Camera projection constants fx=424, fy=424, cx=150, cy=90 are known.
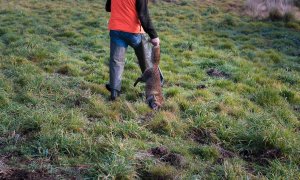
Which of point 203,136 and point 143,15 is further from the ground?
point 143,15

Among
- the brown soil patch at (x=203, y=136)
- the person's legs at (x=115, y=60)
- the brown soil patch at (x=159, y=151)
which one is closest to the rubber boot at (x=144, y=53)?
the person's legs at (x=115, y=60)

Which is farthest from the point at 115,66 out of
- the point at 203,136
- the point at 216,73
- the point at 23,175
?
the point at 23,175

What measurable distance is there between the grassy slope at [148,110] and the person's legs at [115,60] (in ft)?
0.86

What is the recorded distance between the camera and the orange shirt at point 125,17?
7.14 metres

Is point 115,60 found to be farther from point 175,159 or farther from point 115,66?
point 175,159

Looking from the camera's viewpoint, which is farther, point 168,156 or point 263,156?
point 263,156

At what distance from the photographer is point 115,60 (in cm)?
743

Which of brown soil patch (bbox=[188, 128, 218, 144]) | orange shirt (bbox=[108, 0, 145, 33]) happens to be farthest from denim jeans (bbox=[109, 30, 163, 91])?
brown soil patch (bbox=[188, 128, 218, 144])

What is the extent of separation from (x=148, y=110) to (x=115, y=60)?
111 centimetres

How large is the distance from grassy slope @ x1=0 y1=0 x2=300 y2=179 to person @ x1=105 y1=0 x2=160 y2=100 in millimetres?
530

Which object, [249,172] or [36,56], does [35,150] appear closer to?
[249,172]

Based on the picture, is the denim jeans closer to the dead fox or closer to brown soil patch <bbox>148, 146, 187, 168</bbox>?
the dead fox

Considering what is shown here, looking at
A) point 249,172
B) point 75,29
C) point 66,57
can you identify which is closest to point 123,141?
point 249,172

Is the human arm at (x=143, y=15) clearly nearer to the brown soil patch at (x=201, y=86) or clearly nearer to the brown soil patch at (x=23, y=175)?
the brown soil patch at (x=201, y=86)
